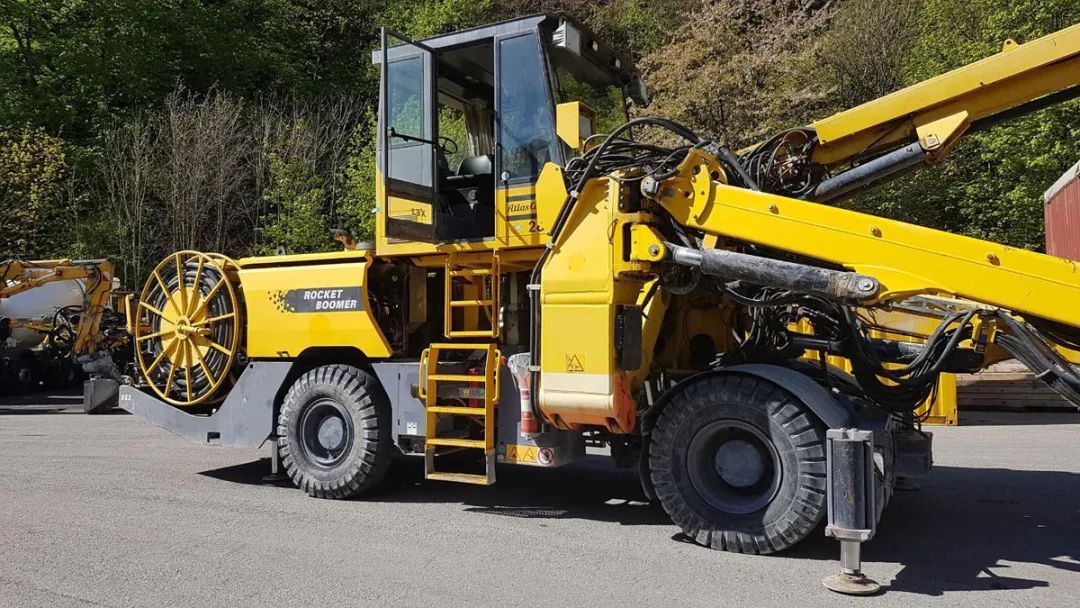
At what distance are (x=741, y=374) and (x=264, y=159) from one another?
2039cm

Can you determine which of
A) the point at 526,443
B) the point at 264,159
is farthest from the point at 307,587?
the point at 264,159

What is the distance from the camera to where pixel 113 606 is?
436 centimetres

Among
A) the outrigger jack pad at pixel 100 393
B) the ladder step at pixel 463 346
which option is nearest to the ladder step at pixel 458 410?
the ladder step at pixel 463 346

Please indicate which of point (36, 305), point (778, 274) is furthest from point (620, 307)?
point (36, 305)

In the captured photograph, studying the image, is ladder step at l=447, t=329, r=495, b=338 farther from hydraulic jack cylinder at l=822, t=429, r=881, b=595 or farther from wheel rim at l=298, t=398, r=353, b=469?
hydraulic jack cylinder at l=822, t=429, r=881, b=595

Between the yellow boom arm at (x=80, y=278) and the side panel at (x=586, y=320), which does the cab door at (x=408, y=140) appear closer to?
the side panel at (x=586, y=320)

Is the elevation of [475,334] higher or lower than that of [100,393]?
higher

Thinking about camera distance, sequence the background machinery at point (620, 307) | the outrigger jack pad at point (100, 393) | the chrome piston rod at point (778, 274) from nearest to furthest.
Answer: the chrome piston rod at point (778, 274) → the background machinery at point (620, 307) → the outrigger jack pad at point (100, 393)

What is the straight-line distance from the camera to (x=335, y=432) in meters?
7.22

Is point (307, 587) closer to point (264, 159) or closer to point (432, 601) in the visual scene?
point (432, 601)

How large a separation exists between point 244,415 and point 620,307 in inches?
158

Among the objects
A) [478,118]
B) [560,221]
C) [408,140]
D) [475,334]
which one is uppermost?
[478,118]

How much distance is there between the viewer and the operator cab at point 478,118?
6.56 meters

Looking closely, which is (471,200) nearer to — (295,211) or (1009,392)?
(1009,392)
